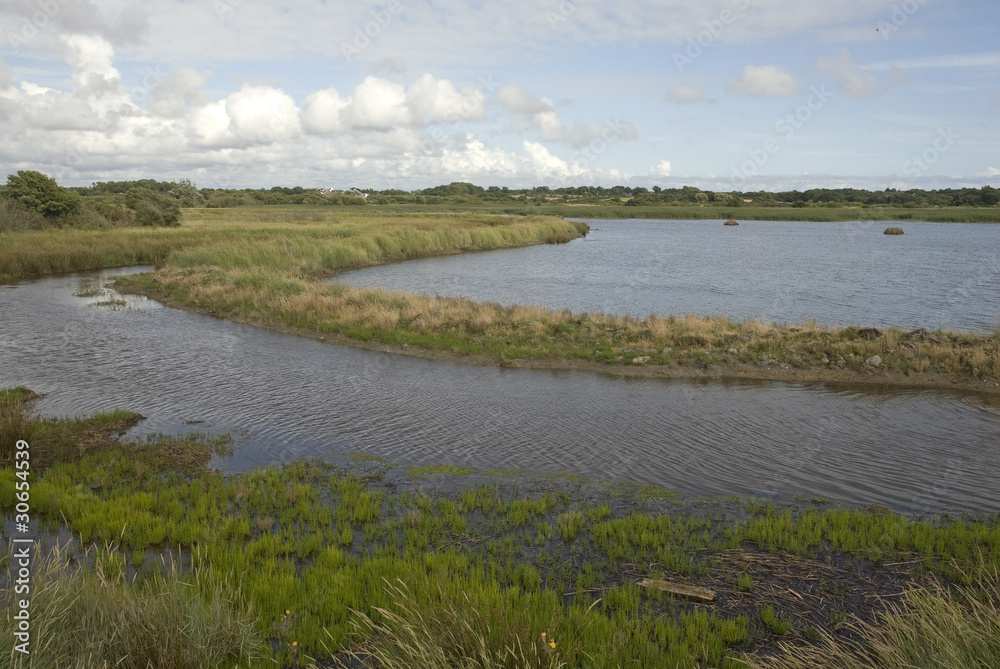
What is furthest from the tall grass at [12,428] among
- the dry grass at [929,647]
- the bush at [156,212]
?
the bush at [156,212]

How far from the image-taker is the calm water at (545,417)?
31.8ft

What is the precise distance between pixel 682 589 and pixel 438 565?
98.0 inches

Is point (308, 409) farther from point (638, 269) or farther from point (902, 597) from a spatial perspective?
point (638, 269)

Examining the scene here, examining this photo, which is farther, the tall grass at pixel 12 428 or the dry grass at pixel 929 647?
the tall grass at pixel 12 428

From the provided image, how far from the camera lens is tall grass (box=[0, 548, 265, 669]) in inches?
163

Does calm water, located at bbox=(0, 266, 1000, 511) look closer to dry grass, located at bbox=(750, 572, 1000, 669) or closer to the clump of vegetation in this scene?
dry grass, located at bbox=(750, 572, 1000, 669)

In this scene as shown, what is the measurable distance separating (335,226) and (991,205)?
439 ft

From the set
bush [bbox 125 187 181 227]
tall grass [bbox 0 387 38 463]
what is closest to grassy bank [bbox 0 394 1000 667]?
tall grass [bbox 0 387 38 463]

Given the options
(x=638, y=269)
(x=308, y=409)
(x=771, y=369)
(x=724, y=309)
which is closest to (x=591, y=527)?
(x=308, y=409)

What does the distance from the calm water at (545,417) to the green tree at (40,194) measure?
3734 cm

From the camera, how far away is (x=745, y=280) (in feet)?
117

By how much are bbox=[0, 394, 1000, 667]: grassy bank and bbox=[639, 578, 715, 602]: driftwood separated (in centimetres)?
8

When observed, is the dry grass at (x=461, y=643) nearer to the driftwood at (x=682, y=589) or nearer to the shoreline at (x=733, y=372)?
the driftwood at (x=682, y=589)

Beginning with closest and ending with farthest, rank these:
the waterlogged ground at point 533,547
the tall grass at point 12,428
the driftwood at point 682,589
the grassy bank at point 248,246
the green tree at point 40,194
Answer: the waterlogged ground at point 533,547, the driftwood at point 682,589, the tall grass at point 12,428, the grassy bank at point 248,246, the green tree at point 40,194
